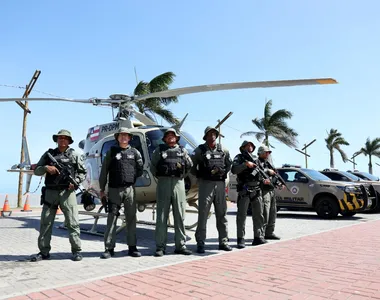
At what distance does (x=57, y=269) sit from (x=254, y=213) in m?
3.54

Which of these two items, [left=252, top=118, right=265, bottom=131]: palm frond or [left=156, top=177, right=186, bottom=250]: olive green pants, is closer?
[left=156, top=177, right=186, bottom=250]: olive green pants

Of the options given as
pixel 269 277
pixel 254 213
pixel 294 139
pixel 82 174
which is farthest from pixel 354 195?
pixel 294 139

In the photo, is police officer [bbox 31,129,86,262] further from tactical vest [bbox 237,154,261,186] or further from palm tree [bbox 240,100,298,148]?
palm tree [bbox 240,100,298,148]

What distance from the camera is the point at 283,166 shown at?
500 inches

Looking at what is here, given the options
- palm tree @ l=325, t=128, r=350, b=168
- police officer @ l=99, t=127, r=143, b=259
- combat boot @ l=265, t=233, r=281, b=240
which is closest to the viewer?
police officer @ l=99, t=127, r=143, b=259

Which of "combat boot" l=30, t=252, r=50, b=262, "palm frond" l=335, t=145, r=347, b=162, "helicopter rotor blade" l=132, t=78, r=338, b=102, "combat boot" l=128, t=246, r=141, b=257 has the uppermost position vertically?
"palm frond" l=335, t=145, r=347, b=162

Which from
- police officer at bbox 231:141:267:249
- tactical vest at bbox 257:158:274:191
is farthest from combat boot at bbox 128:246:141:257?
tactical vest at bbox 257:158:274:191

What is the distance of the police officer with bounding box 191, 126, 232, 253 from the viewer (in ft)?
19.2

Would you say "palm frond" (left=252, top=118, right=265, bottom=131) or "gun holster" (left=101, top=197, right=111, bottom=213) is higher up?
"palm frond" (left=252, top=118, right=265, bottom=131)

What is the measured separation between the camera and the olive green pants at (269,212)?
6840 millimetres

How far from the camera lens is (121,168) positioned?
18.2 ft

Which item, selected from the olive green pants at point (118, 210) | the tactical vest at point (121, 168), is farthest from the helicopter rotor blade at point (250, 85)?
the olive green pants at point (118, 210)

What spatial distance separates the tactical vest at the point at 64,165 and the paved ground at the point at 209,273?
3.72ft

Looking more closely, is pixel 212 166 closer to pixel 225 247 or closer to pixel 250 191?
pixel 250 191
